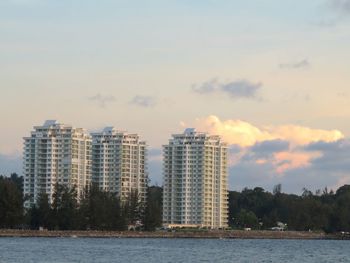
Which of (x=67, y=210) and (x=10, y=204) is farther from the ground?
(x=10, y=204)

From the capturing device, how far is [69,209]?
171m

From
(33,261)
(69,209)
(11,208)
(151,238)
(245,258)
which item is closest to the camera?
(33,261)

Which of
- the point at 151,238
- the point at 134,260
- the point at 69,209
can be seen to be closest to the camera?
the point at 134,260

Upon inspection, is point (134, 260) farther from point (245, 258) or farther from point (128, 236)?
point (128, 236)

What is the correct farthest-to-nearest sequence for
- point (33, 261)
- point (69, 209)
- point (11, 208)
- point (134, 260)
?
point (69, 209) < point (11, 208) < point (134, 260) < point (33, 261)

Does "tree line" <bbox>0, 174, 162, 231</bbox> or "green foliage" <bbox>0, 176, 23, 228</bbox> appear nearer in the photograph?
"green foliage" <bbox>0, 176, 23, 228</bbox>

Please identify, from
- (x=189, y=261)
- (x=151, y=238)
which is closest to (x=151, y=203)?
(x=151, y=238)

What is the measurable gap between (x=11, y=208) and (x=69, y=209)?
13.6 meters

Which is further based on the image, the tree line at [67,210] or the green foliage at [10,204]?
the tree line at [67,210]

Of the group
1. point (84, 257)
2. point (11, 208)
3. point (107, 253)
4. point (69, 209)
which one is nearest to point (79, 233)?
point (69, 209)

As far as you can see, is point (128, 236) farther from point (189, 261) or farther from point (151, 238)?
point (189, 261)

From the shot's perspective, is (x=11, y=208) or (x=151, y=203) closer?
(x=11, y=208)

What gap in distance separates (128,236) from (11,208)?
27659 millimetres

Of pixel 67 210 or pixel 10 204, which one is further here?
pixel 67 210
